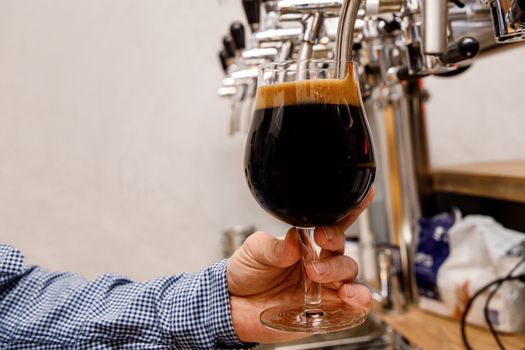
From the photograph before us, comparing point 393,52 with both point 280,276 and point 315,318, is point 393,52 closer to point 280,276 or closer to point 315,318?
point 280,276

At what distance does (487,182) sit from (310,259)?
106 cm

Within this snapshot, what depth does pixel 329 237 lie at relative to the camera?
633 mm

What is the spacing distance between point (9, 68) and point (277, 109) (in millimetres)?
1807

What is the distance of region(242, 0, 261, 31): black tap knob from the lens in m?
1.22

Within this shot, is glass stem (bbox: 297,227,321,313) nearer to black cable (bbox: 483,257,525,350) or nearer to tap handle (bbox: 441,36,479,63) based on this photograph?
tap handle (bbox: 441,36,479,63)

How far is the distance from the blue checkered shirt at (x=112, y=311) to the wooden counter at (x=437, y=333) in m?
0.55

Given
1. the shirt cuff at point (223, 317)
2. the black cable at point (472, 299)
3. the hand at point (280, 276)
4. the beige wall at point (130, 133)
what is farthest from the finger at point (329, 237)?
the beige wall at point (130, 133)

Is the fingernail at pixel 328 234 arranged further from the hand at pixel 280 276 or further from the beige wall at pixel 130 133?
the beige wall at pixel 130 133

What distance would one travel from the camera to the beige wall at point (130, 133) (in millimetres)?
2123

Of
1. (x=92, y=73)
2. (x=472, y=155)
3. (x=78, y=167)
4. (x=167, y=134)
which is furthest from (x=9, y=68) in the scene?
(x=472, y=155)

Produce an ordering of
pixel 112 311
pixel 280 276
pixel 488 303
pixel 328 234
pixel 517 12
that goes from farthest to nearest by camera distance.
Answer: pixel 488 303
pixel 112 311
pixel 280 276
pixel 328 234
pixel 517 12

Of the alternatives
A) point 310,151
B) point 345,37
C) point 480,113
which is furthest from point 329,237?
point 480,113

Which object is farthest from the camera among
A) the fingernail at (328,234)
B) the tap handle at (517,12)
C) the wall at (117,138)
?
the wall at (117,138)

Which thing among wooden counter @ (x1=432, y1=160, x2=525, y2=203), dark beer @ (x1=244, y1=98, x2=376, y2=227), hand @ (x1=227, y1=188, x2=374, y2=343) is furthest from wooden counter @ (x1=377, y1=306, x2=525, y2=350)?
dark beer @ (x1=244, y1=98, x2=376, y2=227)
